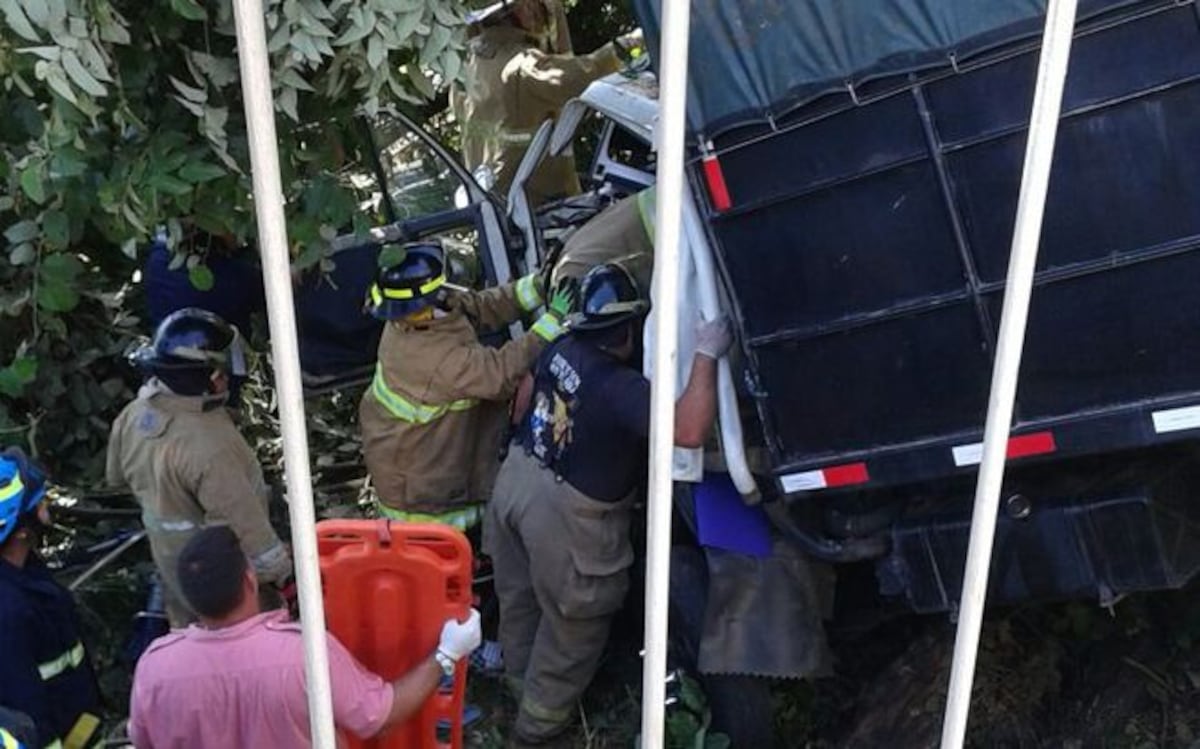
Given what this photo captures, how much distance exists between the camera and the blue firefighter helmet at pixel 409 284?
557 centimetres

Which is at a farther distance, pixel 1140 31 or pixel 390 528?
pixel 390 528

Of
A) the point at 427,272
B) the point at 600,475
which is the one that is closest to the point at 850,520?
the point at 600,475

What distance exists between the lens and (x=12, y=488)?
4613 mm

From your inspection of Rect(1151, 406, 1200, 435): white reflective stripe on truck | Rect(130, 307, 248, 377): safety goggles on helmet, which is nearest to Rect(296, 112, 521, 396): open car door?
Rect(130, 307, 248, 377): safety goggles on helmet

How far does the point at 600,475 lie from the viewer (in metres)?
5.36

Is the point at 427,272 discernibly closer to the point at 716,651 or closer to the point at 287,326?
the point at 716,651

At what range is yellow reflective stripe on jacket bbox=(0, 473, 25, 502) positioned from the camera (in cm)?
459

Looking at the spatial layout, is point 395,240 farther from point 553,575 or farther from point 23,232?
point 23,232

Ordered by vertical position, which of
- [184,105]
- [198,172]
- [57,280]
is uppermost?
[184,105]

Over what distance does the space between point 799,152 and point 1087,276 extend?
2.49ft

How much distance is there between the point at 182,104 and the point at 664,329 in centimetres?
194

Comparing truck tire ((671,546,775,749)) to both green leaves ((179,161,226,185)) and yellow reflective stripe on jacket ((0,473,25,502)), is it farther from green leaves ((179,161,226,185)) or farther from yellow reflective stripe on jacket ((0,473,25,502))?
green leaves ((179,161,226,185))

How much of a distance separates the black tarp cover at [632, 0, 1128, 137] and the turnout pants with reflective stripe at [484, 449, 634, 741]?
1658 millimetres

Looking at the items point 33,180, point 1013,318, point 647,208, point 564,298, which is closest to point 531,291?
point 564,298
